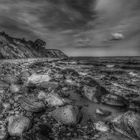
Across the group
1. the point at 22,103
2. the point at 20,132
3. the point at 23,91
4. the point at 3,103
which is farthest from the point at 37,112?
the point at 23,91

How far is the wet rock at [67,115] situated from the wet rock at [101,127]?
0.65 m

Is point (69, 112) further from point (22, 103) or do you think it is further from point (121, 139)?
point (22, 103)

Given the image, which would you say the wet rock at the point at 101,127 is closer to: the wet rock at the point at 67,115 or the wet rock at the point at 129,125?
the wet rock at the point at 129,125

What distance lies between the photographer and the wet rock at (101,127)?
3503mm

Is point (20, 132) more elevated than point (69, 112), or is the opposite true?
point (69, 112)

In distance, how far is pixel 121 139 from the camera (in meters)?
3.12

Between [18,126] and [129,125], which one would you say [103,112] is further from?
[18,126]

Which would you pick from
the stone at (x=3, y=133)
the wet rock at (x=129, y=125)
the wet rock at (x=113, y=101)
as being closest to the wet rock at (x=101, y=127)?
the wet rock at (x=129, y=125)

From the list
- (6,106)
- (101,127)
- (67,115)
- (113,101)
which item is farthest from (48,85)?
(101,127)

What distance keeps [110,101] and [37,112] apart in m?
3.15

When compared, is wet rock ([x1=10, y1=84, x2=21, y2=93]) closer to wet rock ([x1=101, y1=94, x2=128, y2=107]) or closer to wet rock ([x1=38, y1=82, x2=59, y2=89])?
wet rock ([x1=38, y1=82, x2=59, y2=89])

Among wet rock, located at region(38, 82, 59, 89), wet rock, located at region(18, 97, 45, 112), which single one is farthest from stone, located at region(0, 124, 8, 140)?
wet rock, located at region(38, 82, 59, 89)

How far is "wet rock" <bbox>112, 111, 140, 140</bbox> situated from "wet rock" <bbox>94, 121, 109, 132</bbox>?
10.7 inches

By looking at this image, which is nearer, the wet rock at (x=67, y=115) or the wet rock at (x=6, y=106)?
the wet rock at (x=67, y=115)
